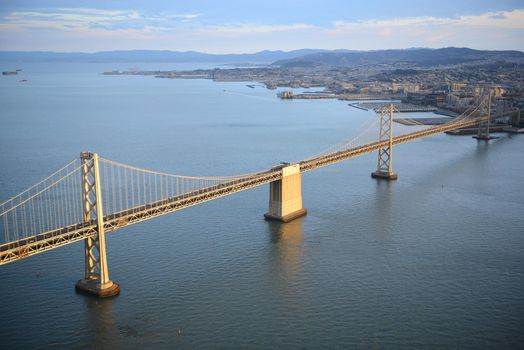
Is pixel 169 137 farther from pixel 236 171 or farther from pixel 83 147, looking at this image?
pixel 236 171

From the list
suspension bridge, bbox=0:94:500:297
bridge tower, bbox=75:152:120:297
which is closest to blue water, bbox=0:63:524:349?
bridge tower, bbox=75:152:120:297

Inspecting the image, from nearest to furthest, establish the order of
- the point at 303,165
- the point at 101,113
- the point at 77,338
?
the point at 77,338 → the point at 303,165 → the point at 101,113

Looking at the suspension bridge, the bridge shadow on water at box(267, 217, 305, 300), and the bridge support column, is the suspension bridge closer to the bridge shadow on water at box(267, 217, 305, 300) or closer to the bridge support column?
the bridge support column

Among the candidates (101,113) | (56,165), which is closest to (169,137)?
(56,165)

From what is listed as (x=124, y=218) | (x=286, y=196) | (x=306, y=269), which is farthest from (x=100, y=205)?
(x=286, y=196)

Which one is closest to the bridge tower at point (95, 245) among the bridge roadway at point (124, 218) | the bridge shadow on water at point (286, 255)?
the bridge roadway at point (124, 218)

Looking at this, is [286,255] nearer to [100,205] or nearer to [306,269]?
[306,269]
